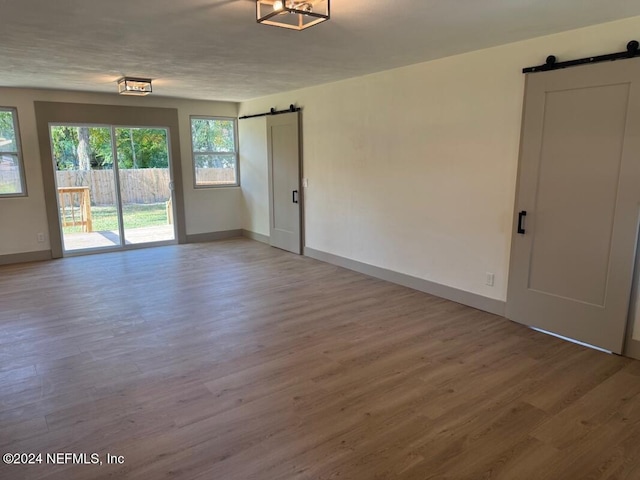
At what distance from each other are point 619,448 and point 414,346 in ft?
4.83

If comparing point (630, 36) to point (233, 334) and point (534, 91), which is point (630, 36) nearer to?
point (534, 91)

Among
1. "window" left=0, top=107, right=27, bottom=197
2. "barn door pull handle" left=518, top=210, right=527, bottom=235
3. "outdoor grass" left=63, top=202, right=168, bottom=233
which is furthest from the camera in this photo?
"outdoor grass" left=63, top=202, right=168, bottom=233

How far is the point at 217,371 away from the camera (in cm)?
304

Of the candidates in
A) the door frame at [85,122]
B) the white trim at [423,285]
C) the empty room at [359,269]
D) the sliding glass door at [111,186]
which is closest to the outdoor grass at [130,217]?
the sliding glass door at [111,186]

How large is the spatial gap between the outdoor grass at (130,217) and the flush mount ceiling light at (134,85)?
95.6 inches

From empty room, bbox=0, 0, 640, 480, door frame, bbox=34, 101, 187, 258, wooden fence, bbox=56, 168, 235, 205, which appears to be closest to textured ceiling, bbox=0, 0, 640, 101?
empty room, bbox=0, 0, 640, 480

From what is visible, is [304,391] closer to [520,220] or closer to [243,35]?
[520,220]

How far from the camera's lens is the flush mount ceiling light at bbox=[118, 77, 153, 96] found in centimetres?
507

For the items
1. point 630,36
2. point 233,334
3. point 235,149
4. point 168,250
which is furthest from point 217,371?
point 235,149

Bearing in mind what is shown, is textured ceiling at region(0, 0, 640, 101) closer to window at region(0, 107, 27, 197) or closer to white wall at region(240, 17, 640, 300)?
white wall at region(240, 17, 640, 300)

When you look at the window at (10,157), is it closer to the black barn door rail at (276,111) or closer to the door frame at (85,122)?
the door frame at (85,122)

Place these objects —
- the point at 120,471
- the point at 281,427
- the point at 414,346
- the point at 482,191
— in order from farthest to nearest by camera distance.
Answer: the point at 482,191 < the point at 414,346 < the point at 281,427 < the point at 120,471

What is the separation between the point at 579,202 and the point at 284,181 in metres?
4.39

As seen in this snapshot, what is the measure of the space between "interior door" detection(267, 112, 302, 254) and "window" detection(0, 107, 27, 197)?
11.9 feet
